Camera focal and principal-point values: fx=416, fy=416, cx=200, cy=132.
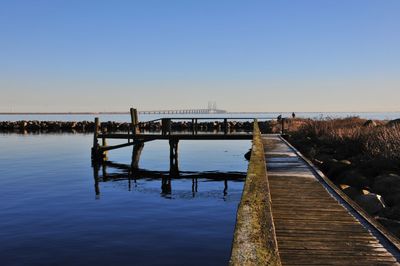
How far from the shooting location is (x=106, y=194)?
18.7m

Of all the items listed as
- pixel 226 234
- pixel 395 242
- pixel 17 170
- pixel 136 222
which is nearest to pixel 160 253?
pixel 226 234

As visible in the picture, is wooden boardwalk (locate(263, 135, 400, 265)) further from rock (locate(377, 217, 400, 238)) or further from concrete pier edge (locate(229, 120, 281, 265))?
rock (locate(377, 217, 400, 238))

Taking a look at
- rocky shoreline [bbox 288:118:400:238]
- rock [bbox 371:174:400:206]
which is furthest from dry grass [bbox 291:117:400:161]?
rock [bbox 371:174:400:206]

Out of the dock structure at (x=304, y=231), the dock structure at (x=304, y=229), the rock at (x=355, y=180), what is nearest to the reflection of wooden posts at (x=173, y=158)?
the rock at (x=355, y=180)

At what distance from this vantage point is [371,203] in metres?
10.5

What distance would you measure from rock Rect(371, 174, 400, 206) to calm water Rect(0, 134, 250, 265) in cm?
450

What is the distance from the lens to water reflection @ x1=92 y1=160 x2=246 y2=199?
21281 mm

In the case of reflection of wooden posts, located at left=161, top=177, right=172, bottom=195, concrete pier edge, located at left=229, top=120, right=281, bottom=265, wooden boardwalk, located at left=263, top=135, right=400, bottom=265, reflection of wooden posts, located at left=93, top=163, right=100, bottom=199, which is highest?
concrete pier edge, located at left=229, top=120, right=281, bottom=265

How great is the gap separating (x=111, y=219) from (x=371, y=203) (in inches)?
320

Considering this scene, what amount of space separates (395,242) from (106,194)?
14.5 metres

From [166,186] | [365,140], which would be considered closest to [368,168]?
[365,140]

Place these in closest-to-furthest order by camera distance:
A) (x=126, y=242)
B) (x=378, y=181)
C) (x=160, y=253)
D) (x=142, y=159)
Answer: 1. (x=160, y=253)
2. (x=126, y=242)
3. (x=378, y=181)
4. (x=142, y=159)

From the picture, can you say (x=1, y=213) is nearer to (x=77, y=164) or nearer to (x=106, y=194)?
(x=106, y=194)

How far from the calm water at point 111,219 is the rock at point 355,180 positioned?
4051 mm
